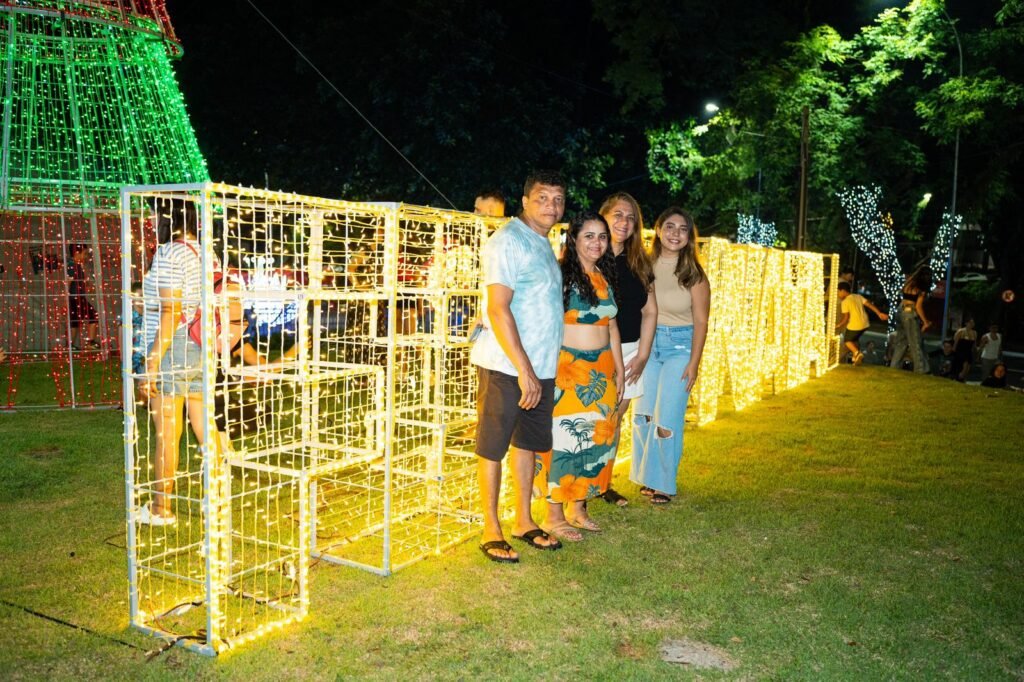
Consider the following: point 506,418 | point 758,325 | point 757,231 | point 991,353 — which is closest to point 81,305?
point 758,325

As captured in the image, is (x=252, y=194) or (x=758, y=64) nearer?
(x=252, y=194)

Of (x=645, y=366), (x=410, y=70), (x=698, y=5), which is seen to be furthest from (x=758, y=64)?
(x=645, y=366)

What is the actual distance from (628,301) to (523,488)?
1.49 m

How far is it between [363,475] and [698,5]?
15.0 metres

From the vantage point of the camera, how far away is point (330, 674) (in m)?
3.47

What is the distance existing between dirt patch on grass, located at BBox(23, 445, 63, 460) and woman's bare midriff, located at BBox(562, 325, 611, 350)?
Answer: 14.4 ft

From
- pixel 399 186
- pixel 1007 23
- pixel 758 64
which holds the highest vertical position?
pixel 1007 23

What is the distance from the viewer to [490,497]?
483cm

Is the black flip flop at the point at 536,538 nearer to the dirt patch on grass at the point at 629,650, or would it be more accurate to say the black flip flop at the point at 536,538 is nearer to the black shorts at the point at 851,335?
the dirt patch on grass at the point at 629,650

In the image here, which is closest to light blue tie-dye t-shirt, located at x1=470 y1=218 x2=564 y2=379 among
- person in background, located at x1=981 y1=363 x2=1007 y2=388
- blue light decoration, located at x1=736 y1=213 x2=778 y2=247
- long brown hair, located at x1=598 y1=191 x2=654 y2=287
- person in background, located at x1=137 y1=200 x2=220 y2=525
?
long brown hair, located at x1=598 y1=191 x2=654 y2=287

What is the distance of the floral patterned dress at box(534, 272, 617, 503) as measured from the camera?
16.9 feet

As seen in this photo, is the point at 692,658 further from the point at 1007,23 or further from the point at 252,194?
→ the point at 1007,23

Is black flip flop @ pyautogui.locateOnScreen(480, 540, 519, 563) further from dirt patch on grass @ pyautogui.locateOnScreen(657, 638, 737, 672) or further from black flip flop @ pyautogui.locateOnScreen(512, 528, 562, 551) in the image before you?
dirt patch on grass @ pyautogui.locateOnScreen(657, 638, 737, 672)

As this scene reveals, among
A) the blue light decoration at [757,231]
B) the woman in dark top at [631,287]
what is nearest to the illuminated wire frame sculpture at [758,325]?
the woman in dark top at [631,287]
